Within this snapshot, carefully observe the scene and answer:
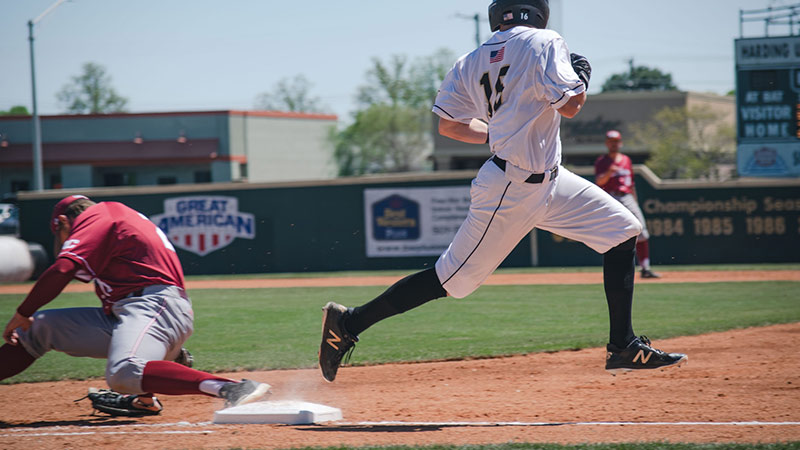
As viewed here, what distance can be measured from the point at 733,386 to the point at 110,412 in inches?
155

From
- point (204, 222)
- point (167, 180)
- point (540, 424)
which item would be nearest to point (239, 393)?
point (540, 424)

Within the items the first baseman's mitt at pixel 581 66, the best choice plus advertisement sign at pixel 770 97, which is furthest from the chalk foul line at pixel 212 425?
the best choice plus advertisement sign at pixel 770 97

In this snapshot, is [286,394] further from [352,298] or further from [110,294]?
[352,298]

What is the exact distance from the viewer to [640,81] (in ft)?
267

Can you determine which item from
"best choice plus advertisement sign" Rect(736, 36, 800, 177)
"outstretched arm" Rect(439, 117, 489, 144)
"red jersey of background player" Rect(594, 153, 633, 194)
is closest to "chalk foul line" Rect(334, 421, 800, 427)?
"outstretched arm" Rect(439, 117, 489, 144)

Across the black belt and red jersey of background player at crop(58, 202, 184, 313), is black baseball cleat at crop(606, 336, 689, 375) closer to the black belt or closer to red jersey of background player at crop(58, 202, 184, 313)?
the black belt

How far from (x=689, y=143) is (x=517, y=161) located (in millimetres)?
40899

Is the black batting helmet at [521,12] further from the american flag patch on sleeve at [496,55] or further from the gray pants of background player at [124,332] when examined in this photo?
the gray pants of background player at [124,332]

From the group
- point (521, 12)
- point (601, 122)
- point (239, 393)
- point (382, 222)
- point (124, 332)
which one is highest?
point (601, 122)

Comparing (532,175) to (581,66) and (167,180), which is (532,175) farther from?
(167,180)

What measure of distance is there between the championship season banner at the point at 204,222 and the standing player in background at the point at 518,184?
14753 millimetres

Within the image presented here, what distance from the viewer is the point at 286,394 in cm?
564

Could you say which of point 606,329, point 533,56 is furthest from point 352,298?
point 533,56

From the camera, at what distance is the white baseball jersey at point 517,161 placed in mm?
4379
